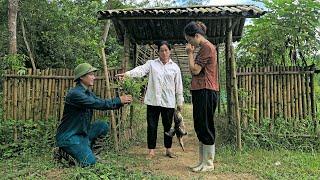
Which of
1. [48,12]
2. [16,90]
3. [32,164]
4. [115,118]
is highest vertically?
[48,12]

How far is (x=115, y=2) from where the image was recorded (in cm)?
2102

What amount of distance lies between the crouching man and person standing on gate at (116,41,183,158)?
2.61 feet

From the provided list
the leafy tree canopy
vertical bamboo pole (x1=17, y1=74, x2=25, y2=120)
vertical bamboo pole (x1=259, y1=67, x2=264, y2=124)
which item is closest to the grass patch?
vertical bamboo pole (x1=259, y1=67, x2=264, y2=124)

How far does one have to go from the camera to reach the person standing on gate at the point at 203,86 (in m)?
5.18

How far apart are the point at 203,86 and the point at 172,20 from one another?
11.6ft

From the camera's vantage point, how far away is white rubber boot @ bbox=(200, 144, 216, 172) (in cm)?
522

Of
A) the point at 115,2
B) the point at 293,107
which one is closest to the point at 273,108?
the point at 293,107

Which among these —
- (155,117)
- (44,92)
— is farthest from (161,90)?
(44,92)

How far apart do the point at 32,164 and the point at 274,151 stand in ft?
13.4

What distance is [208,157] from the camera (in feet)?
17.3

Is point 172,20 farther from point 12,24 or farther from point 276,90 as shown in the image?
point 12,24

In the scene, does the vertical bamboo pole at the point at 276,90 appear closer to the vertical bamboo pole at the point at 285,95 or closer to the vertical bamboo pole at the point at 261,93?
the vertical bamboo pole at the point at 285,95

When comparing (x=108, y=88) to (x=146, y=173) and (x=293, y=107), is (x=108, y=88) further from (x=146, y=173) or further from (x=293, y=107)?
(x=293, y=107)

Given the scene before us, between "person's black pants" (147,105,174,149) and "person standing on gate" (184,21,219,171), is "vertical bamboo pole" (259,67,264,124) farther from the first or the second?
"person standing on gate" (184,21,219,171)
